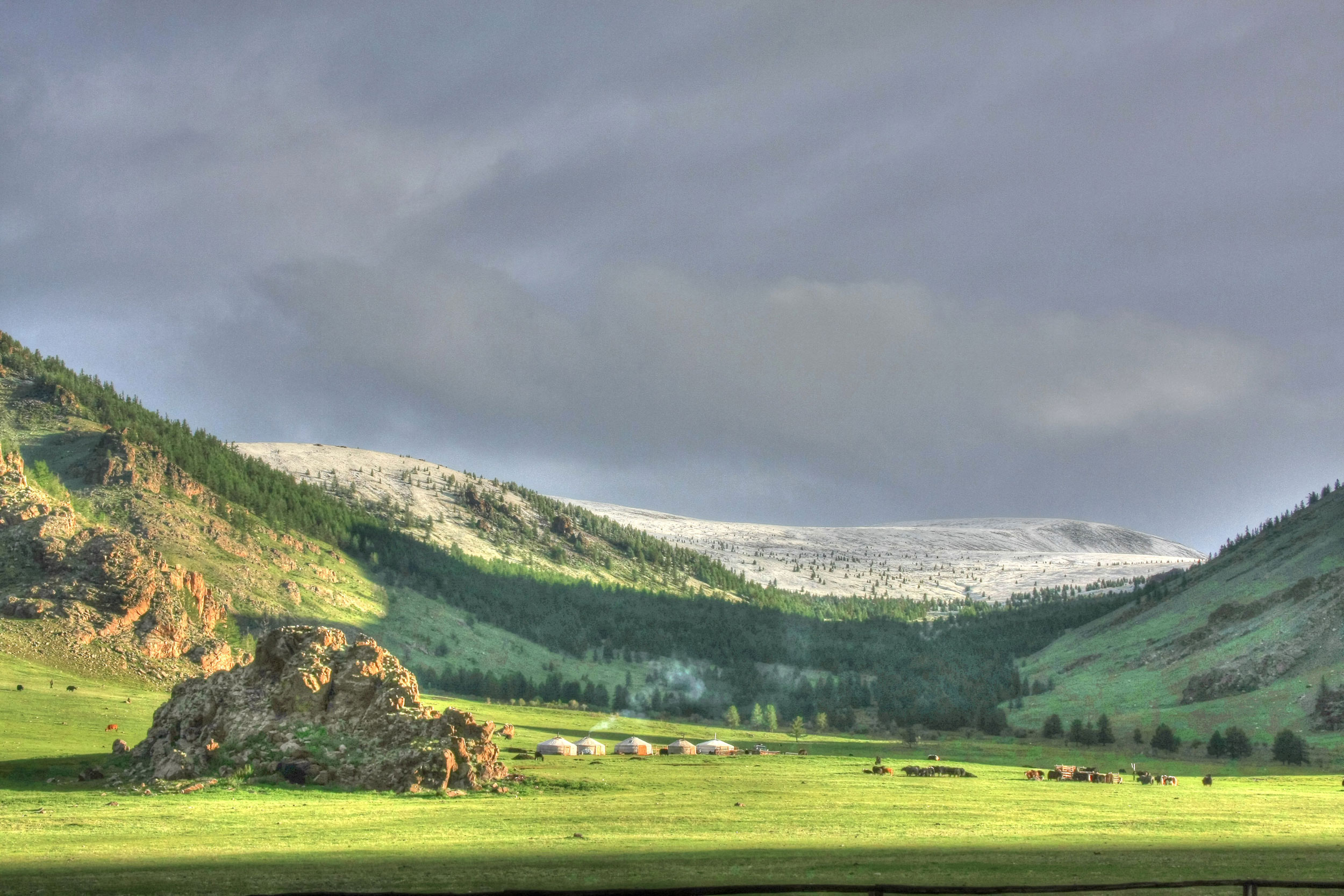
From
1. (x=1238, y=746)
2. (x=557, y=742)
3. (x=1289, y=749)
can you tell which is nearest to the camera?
(x=557, y=742)

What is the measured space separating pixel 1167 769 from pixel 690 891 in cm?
14112

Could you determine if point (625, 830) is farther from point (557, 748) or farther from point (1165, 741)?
point (1165, 741)

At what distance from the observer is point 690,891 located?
24.5 m

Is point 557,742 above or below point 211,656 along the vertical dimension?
below

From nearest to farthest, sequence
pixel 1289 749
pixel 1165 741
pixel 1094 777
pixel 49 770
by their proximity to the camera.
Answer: pixel 49 770, pixel 1094 777, pixel 1289 749, pixel 1165 741

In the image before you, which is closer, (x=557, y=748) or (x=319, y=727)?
(x=319, y=727)

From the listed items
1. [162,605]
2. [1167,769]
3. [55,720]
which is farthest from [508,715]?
[1167,769]

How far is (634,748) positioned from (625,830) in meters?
84.4

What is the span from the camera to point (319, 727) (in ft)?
272

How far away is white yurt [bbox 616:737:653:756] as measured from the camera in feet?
Result: 450

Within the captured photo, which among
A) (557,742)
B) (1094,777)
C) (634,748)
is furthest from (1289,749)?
(557,742)

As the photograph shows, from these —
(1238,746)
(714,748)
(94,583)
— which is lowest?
(714,748)

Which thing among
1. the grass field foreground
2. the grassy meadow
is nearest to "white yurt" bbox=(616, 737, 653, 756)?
the grassy meadow

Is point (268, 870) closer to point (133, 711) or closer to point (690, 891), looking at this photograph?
point (690, 891)
